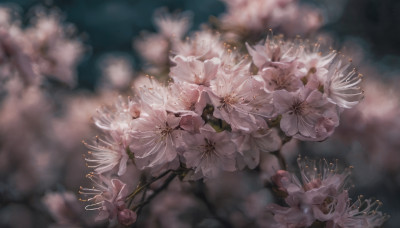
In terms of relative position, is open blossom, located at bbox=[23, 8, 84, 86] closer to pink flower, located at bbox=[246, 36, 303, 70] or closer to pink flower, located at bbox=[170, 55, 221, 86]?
pink flower, located at bbox=[170, 55, 221, 86]

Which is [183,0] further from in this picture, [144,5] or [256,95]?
[256,95]

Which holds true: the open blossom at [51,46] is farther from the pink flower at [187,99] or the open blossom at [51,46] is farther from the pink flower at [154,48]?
the pink flower at [187,99]

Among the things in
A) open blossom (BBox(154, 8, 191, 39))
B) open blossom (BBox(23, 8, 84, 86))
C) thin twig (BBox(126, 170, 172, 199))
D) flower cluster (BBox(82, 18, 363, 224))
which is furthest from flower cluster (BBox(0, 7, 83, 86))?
thin twig (BBox(126, 170, 172, 199))

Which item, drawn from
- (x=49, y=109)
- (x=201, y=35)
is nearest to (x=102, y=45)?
(x=49, y=109)

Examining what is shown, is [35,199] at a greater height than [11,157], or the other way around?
[11,157]

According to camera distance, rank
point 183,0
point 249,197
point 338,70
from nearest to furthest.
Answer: point 338,70
point 249,197
point 183,0

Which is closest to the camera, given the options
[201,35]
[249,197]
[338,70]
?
[338,70]
